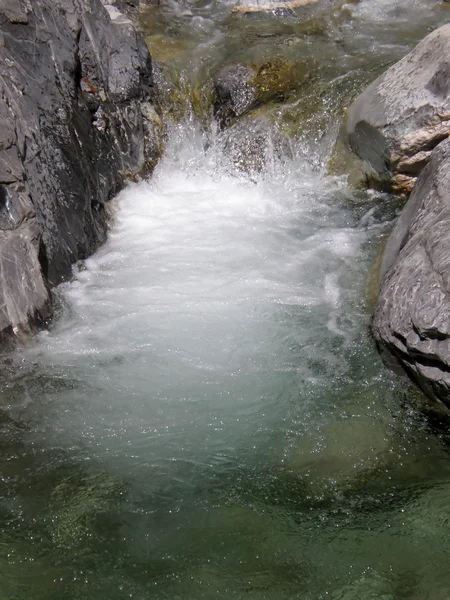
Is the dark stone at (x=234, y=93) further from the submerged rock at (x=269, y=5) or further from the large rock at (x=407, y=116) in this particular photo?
the submerged rock at (x=269, y=5)

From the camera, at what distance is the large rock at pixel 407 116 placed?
19.1ft

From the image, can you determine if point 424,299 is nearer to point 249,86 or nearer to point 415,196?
point 415,196

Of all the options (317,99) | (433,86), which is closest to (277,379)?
(433,86)

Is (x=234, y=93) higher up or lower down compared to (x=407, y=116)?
higher up

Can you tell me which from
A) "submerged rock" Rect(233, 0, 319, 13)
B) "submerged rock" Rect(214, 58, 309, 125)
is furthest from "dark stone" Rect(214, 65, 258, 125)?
"submerged rock" Rect(233, 0, 319, 13)

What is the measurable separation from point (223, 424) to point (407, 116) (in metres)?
3.83

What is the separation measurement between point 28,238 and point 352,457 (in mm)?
2955

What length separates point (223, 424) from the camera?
385cm

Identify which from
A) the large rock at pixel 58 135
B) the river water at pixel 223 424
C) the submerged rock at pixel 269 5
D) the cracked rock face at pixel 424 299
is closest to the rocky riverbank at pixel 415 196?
the cracked rock face at pixel 424 299

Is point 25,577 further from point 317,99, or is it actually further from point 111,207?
point 317,99

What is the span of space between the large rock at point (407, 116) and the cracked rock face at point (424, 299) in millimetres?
1292

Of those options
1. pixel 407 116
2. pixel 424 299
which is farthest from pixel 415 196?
pixel 424 299

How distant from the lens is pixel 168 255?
577 cm

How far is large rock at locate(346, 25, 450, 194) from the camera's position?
583 cm
